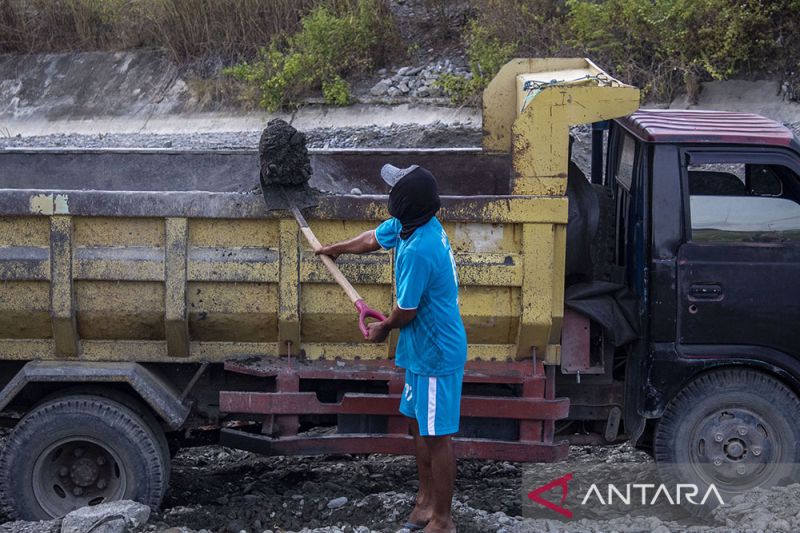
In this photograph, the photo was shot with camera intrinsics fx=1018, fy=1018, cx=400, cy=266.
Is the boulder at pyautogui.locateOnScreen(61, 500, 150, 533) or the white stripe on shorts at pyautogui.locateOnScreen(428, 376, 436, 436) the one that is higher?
the white stripe on shorts at pyautogui.locateOnScreen(428, 376, 436, 436)

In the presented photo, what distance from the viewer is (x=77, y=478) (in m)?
5.12

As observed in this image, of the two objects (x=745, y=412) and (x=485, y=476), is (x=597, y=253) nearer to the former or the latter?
(x=745, y=412)

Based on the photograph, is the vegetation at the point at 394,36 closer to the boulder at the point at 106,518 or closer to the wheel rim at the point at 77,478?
the wheel rim at the point at 77,478

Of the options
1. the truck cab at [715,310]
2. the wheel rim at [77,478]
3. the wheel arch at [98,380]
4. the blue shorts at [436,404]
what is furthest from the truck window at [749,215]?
the wheel rim at [77,478]

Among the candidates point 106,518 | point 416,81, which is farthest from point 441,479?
point 416,81

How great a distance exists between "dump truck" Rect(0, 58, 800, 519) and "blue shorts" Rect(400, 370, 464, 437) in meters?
0.54

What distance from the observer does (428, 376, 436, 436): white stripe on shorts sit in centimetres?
451

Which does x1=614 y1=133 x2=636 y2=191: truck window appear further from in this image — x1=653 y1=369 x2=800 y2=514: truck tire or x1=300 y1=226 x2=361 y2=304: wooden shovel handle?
x1=300 y1=226 x2=361 y2=304: wooden shovel handle

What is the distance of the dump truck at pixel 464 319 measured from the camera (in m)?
4.96

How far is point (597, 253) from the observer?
5406mm

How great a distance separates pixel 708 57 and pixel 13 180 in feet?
29.2

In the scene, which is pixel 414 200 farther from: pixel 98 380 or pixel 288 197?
pixel 98 380

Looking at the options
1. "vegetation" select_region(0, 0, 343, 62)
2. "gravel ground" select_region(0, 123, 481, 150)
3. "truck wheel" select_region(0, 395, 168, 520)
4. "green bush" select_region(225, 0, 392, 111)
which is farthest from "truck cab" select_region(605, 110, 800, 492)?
"vegetation" select_region(0, 0, 343, 62)

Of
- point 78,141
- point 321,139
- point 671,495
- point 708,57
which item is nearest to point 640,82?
point 708,57
